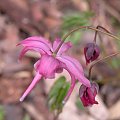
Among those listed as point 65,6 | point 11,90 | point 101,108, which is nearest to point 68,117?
point 101,108

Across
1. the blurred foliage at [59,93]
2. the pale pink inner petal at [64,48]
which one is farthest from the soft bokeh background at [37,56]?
the pale pink inner petal at [64,48]

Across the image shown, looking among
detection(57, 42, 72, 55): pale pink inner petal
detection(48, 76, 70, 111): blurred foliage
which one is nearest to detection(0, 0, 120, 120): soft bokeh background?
detection(48, 76, 70, 111): blurred foliage

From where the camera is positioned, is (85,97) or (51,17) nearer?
(85,97)

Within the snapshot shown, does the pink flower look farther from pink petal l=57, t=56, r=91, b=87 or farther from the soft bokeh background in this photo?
the soft bokeh background

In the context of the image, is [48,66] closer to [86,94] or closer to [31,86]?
[31,86]

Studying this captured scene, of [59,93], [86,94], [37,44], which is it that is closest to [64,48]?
[37,44]

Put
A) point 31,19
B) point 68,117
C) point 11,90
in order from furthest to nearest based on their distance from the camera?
point 31,19, point 11,90, point 68,117

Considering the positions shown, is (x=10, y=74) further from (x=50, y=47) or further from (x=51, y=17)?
(x=50, y=47)

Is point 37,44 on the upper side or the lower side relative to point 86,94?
upper
